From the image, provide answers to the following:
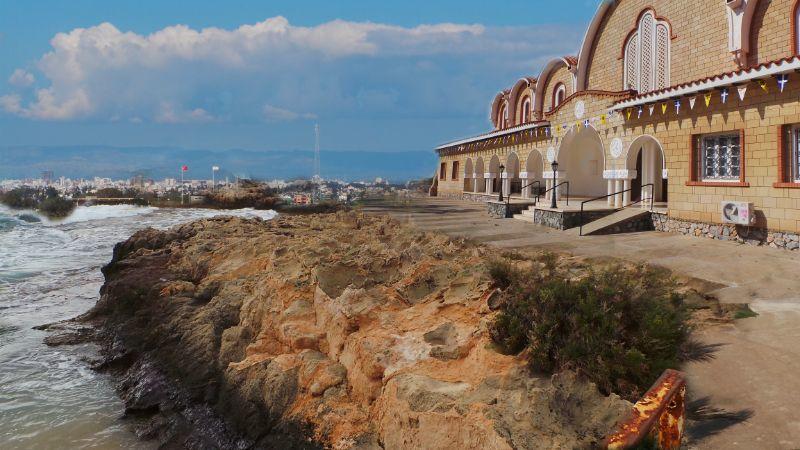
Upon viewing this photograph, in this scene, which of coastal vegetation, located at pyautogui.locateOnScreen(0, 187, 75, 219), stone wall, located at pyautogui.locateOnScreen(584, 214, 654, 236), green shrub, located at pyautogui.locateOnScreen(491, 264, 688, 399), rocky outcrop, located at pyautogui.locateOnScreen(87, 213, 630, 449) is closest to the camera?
rocky outcrop, located at pyautogui.locateOnScreen(87, 213, 630, 449)

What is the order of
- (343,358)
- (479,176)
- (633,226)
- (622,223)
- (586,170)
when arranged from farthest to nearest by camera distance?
(479,176)
(586,170)
(633,226)
(622,223)
(343,358)

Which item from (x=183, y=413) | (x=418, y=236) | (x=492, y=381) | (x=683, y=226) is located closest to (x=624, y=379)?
(x=492, y=381)

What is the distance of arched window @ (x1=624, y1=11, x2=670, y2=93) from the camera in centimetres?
1609

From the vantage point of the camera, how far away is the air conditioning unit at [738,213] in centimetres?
1072

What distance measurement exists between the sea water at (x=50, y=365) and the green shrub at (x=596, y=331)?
483 cm

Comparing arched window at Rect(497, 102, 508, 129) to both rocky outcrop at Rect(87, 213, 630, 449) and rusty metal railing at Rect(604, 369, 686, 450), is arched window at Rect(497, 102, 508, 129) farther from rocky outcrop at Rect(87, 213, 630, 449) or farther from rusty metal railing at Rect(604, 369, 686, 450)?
rusty metal railing at Rect(604, 369, 686, 450)

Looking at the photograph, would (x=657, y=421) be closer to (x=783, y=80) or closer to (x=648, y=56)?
(x=783, y=80)

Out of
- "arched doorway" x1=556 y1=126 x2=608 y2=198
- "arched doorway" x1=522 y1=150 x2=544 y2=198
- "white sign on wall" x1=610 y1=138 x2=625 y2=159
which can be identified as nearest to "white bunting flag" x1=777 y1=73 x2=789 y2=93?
"white sign on wall" x1=610 y1=138 x2=625 y2=159

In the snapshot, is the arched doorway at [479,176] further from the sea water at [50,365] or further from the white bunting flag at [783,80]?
the sea water at [50,365]

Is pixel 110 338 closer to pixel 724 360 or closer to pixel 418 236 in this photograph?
pixel 418 236

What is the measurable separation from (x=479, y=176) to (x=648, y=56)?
1356 cm

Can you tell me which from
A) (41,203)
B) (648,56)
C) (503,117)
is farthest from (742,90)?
(41,203)

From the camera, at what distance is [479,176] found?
96.7ft

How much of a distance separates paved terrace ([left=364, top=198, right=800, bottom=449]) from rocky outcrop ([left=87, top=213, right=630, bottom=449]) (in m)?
1.00
